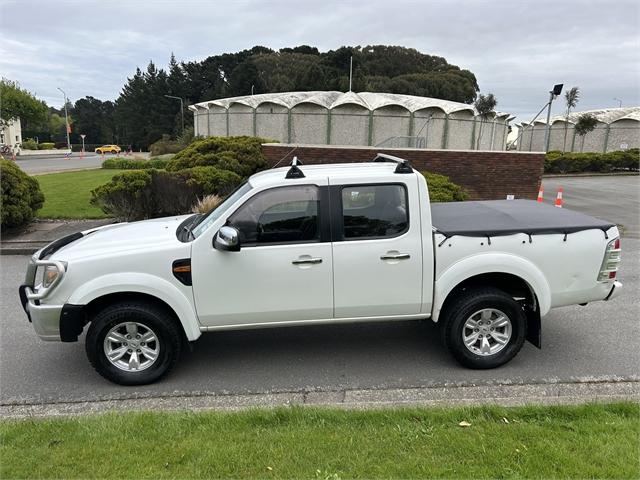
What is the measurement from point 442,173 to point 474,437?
41.7 ft

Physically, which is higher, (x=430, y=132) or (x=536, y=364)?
(x=430, y=132)

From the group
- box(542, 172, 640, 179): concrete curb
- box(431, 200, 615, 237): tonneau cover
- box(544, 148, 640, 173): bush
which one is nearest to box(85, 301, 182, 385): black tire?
box(431, 200, 615, 237): tonneau cover

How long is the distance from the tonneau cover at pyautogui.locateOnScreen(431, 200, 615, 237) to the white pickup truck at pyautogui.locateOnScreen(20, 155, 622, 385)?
0.09ft

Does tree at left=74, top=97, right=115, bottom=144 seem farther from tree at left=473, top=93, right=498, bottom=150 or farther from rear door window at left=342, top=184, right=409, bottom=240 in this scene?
rear door window at left=342, top=184, right=409, bottom=240

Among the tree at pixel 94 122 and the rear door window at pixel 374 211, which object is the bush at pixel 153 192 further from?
the tree at pixel 94 122

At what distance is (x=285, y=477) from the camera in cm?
270

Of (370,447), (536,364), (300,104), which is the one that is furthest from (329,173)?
(300,104)

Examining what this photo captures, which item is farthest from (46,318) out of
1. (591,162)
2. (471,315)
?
(591,162)

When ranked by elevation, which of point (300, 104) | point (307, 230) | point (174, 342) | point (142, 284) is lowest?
point (174, 342)

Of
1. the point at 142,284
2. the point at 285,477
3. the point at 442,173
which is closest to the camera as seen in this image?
the point at 285,477

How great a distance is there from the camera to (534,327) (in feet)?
14.7

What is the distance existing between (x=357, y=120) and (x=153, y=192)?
2323cm

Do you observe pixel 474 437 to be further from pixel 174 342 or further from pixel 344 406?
pixel 174 342

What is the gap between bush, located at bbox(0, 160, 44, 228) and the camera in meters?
10.2
